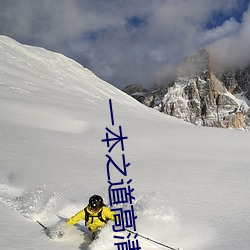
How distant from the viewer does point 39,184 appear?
803 cm

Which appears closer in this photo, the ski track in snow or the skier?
the ski track in snow

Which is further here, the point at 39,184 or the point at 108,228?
the point at 39,184

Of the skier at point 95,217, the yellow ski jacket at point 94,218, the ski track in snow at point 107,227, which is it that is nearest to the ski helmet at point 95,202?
the skier at point 95,217

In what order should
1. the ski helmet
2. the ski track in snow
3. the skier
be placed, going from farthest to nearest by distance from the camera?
the skier → the ski helmet → the ski track in snow

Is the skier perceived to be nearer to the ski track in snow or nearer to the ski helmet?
the ski helmet

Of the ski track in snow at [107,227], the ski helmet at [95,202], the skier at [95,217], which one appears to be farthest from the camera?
the skier at [95,217]

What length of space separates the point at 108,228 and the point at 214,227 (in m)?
1.95


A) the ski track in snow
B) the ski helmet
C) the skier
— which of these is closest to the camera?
the ski track in snow

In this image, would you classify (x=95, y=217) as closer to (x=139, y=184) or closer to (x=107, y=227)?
(x=107, y=227)

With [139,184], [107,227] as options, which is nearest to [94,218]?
[107,227]

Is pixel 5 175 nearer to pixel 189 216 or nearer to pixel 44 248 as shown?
pixel 44 248

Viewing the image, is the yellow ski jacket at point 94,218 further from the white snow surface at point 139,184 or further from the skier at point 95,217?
the white snow surface at point 139,184

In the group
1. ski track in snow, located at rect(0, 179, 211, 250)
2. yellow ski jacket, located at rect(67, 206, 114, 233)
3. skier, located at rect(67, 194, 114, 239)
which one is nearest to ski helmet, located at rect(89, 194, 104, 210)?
skier, located at rect(67, 194, 114, 239)

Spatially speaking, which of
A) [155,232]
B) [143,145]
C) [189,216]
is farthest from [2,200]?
[143,145]
